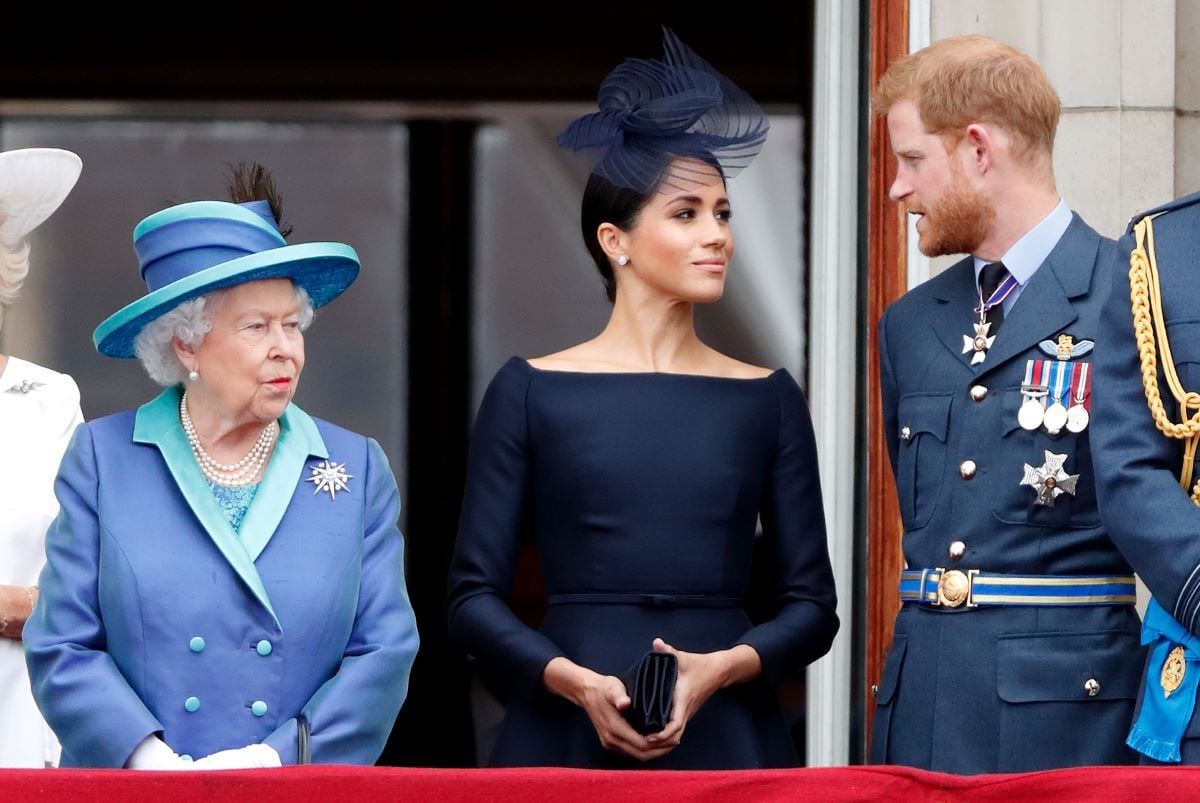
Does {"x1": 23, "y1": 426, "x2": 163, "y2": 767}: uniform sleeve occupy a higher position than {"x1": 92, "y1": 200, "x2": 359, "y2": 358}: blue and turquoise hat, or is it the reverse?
{"x1": 92, "y1": 200, "x2": 359, "y2": 358}: blue and turquoise hat

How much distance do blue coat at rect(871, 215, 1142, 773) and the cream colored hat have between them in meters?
1.47

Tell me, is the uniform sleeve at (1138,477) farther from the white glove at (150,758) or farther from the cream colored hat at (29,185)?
the cream colored hat at (29,185)

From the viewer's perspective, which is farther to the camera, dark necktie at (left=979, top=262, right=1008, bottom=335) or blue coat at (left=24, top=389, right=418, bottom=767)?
dark necktie at (left=979, top=262, right=1008, bottom=335)

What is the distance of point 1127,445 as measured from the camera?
2.88 m

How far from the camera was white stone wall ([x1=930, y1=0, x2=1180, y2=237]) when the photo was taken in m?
4.24

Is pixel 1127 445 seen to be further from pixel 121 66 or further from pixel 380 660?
pixel 121 66

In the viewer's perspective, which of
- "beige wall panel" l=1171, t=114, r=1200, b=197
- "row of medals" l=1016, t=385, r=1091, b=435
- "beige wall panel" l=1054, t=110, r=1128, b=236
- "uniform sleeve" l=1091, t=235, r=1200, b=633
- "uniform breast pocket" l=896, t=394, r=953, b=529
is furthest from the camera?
"beige wall panel" l=1171, t=114, r=1200, b=197

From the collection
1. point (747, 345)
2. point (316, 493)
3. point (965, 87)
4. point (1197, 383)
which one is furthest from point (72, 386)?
point (747, 345)

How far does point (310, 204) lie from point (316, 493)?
4.14m

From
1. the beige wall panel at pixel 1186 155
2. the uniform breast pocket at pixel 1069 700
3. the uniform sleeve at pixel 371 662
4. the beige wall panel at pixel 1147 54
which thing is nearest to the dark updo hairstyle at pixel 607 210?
the uniform sleeve at pixel 371 662

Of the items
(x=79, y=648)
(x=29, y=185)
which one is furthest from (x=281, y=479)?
(x=29, y=185)

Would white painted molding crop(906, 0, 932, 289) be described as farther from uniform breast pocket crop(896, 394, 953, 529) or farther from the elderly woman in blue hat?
the elderly woman in blue hat

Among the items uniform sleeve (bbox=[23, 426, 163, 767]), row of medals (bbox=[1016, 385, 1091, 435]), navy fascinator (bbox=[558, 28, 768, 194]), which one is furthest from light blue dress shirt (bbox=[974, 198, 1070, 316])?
uniform sleeve (bbox=[23, 426, 163, 767])

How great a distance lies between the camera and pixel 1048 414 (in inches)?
125
